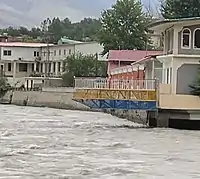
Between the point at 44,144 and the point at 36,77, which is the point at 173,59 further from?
the point at 36,77

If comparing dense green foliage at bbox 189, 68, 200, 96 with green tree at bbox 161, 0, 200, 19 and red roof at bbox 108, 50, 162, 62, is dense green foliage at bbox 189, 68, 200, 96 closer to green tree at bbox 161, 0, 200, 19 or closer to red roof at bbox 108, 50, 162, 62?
green tree at bbox 161, 0, 200, 19

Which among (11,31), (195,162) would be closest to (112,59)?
(195,162)

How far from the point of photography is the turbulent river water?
1786 centimetres

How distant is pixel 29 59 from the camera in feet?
312

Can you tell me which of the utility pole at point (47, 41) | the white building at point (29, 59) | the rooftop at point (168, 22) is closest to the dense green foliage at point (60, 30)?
the utility pole at point (47, 41)

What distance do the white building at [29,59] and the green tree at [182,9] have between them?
35.9 meters

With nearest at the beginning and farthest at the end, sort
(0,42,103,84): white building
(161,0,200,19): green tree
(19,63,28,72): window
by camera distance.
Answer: (161,0,200,19): green tree
(0,42,103,84): white building
(19,63,28,72): window

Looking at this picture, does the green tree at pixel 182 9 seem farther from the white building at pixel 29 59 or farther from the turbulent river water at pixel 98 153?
the white building at pixel 29 59

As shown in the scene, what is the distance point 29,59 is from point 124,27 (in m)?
27.2

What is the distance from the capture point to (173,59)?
33.6m

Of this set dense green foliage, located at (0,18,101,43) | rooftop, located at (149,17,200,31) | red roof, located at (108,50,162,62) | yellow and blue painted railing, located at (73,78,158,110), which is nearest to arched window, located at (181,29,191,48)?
rooftop, located at (149,17,200,31)

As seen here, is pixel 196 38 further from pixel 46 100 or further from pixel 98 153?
pixel 46 100

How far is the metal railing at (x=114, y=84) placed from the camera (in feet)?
108

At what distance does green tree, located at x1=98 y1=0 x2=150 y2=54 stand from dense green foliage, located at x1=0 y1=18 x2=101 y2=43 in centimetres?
6281
